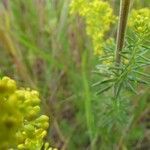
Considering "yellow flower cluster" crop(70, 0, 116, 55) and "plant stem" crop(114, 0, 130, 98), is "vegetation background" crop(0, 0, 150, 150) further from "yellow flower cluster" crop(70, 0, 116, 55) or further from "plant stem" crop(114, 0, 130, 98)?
"plant stem" crop(114, 0, 130, 98)

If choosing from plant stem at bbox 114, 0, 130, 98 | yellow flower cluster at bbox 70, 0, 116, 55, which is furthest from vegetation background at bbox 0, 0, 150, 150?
plant stem at bbox 114, 0, 130, 98

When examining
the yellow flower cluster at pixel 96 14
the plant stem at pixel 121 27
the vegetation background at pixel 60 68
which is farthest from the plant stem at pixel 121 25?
the vegetation background at pixel 60 68

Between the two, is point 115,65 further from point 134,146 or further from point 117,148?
point 134,146

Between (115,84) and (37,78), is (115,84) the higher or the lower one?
the higher one

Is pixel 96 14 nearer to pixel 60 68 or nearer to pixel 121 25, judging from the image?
pixel 121 25

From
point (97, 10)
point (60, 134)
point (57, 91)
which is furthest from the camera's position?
point (57, 91)

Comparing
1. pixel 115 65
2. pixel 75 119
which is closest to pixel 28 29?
pixel 75 119

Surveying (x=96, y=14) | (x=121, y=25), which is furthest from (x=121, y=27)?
(x=96, y=14)
